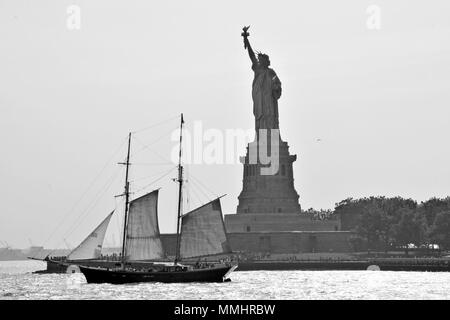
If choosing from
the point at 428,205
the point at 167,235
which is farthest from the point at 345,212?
the point at 167,235

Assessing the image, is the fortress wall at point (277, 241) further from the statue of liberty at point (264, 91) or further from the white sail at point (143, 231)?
the white sail at point (143, 231)

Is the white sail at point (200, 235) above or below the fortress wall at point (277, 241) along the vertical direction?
below

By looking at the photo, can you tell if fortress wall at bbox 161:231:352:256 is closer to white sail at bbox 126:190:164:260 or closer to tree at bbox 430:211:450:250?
tree at bbox 430:211:450:250

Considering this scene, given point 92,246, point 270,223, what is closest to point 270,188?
point 270,223

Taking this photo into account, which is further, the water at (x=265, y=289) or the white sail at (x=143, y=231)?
the white sail at (x=143, y=231)

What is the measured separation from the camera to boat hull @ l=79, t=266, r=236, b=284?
10381 cm

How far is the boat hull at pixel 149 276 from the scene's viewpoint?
341ft

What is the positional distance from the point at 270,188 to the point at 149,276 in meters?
60.9

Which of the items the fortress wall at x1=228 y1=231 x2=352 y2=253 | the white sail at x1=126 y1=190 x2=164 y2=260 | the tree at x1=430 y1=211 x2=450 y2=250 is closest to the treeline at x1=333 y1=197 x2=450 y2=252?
the tree at x1=430 y1=211 x2=450 y2=250

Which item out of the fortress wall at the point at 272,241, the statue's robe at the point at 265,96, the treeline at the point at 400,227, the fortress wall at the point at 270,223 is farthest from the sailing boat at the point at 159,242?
the treeline at the point at 400,227

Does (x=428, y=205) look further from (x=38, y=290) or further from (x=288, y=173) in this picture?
(x=38, y=290)

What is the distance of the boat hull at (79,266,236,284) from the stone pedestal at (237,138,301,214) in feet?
185

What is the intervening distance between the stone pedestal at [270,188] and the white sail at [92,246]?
60779 mm
